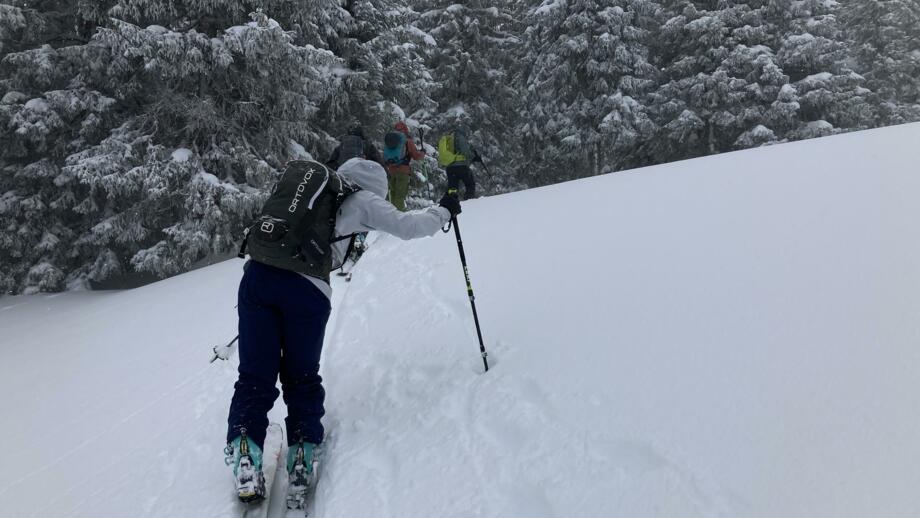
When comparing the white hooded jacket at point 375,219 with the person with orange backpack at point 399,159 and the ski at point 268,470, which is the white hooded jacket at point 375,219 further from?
the person with orange backpack at point 399,159

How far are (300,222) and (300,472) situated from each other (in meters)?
1.39

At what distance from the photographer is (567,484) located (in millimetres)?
2268

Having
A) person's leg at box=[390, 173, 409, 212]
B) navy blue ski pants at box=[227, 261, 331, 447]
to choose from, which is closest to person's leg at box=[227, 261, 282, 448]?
navy blue ski pants at box=[227, 261, 331, 447]

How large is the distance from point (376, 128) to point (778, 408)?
47.8ft

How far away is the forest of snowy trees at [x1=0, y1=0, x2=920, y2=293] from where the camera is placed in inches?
434

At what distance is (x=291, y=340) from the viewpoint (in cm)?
301

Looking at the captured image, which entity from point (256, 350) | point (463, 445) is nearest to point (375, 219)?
point (256, 350)

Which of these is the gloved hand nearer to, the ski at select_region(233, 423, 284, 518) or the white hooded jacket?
the white hooded jacket

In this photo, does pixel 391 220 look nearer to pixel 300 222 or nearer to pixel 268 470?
pixel 300 222

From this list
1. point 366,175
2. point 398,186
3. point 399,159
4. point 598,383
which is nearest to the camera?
point 598,383

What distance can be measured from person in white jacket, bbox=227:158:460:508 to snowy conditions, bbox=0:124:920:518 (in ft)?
0.92

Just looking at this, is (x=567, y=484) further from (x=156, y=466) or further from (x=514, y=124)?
(x=514, y=124)

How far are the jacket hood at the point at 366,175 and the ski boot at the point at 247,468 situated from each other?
1.59m

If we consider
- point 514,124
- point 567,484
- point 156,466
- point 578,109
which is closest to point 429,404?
point 567,484
